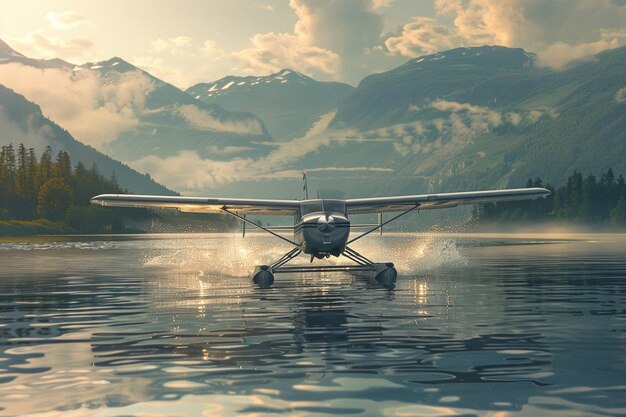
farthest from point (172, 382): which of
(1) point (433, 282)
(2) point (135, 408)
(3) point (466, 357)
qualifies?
(1) point (433, 282)

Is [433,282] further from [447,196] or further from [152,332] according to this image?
[152,332]

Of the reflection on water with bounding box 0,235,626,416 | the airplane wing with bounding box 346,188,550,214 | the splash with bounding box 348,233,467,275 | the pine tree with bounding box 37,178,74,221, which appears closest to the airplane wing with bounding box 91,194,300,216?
the airplane wing with bounding box 346,188,550,214

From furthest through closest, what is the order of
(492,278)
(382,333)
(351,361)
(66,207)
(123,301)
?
1. (66,207)
2. (492,278)
3. (123,301)
4. (382,333)
5. (351,361)

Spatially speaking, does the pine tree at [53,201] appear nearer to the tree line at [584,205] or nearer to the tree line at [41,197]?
the tree line at [41,197]

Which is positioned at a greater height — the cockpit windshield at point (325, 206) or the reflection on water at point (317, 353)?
A: the cockpit windshield at point (325, 206)

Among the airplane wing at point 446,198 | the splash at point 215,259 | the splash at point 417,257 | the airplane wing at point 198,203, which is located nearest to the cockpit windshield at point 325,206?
the airplane wing at point 198,203

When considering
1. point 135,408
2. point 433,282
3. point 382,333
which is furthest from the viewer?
point 433,282

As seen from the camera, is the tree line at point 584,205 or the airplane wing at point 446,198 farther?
the tree line at point 584,205
